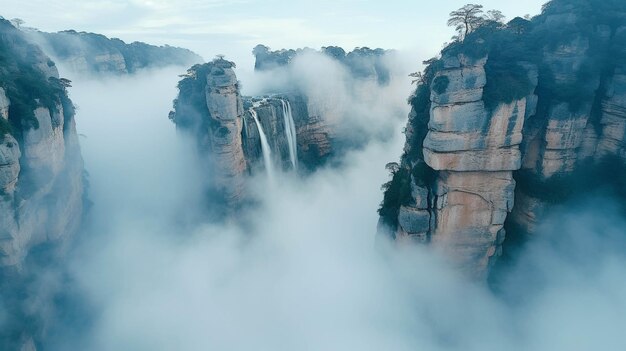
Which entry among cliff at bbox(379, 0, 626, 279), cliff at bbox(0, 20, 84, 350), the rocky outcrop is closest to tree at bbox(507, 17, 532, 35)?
cliff at bbox(379, 0, 626, 279)

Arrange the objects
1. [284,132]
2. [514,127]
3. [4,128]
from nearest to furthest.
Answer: [4,128] → [514,127] → [284,132]

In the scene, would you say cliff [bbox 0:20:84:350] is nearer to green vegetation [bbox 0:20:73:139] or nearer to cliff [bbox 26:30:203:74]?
green vegetation [bbox 0:20:73:139]

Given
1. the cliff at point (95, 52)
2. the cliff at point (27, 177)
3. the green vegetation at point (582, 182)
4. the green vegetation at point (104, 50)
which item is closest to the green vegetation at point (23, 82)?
the cliff at point (27, 177)

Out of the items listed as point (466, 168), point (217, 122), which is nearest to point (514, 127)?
point (466, 168)

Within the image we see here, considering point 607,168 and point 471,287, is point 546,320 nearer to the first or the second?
point 471,287

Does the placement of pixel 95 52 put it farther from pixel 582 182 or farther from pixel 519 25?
pixel 582 182

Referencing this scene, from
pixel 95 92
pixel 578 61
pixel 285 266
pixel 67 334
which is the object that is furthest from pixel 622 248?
pixel 95 92
